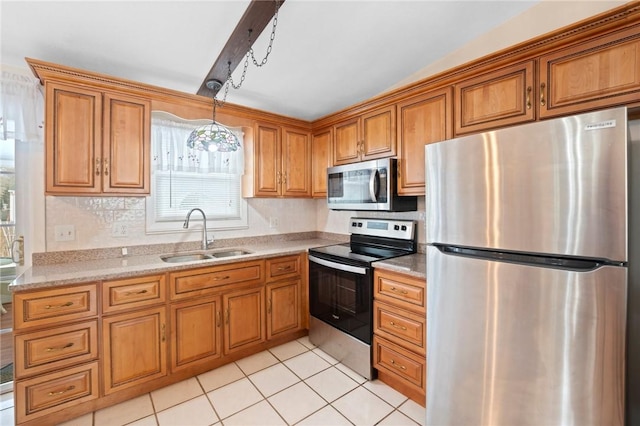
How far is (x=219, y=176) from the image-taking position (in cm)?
299

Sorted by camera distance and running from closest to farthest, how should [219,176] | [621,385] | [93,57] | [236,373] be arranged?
1. [621,385]
2. [93,57]
3. [236,373]
4. [219,176]

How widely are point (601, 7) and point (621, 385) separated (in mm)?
1952

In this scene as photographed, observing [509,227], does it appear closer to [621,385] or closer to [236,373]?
[621,385]

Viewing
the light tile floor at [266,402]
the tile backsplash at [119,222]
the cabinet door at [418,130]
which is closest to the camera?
the light tile floor at [266,402]

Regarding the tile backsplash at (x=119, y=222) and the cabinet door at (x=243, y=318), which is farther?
the cabinet door at (x=243, y=318)

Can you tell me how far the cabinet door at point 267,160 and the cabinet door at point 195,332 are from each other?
1.18 meters

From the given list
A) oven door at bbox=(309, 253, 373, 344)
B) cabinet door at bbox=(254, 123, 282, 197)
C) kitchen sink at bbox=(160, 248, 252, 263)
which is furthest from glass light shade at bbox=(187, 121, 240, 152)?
oven door at bbox=(309, 253, 373, 344)

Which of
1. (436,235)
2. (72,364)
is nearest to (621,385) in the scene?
Result: (436,235)

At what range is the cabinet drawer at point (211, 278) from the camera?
2145 mm

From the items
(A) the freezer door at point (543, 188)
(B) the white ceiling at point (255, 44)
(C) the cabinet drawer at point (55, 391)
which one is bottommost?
(C) the cabinet drawer at point (55, 391)

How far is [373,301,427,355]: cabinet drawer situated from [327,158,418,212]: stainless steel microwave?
79cm

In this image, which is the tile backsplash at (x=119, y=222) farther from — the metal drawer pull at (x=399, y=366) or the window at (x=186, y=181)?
the metal drawer pull at (x=399, y=366)

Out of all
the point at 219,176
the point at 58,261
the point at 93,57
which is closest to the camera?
the point at 93,57

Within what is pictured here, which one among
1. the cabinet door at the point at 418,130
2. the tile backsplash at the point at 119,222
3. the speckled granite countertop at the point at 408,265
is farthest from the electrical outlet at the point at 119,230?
the cabinet door at the point at 418,130
